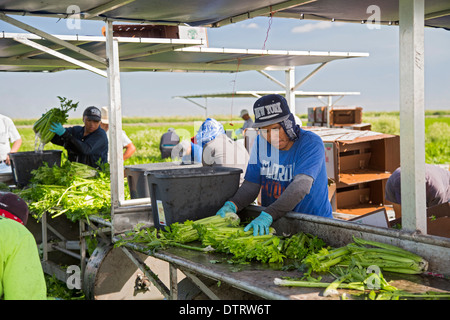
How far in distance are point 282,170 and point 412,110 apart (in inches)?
50.8

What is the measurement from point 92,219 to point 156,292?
1000 mm

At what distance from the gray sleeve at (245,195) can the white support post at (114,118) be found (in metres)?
1.26

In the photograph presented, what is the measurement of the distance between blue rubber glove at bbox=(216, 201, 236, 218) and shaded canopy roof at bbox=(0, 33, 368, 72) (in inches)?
98.2

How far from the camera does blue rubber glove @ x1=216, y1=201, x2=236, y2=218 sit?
13.1 ft

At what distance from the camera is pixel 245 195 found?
166 inches

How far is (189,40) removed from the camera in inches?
244

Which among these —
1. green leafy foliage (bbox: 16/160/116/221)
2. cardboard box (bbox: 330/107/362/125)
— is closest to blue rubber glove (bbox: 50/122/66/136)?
green leafy foliage (bbox: 16/160/116/221)

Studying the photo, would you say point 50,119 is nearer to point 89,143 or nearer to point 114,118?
point 89,143

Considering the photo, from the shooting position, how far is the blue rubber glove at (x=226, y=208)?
4.01 metres

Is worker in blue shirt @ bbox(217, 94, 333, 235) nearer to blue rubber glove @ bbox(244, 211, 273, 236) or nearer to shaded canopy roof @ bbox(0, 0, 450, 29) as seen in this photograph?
blue rubber glove @ bbox(244, 211, 273, 236)

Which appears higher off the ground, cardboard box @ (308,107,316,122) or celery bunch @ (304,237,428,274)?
cardboard box @ (308,107,316,122)

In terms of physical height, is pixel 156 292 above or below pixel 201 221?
below
